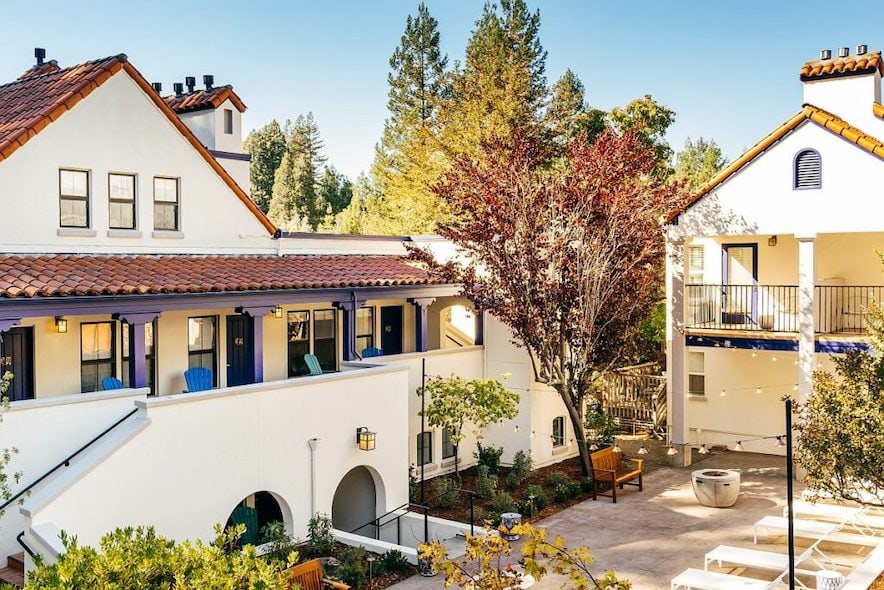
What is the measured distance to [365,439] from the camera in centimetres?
1827

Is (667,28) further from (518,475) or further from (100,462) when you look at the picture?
(100,462)

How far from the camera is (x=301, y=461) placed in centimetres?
1722

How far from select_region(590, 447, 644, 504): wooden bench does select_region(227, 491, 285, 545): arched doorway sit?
7.63 meters

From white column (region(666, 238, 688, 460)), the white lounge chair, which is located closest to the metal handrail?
the white lounge chair

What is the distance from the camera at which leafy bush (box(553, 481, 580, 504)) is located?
21094mm

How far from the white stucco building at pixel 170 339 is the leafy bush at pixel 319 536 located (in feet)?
1.19

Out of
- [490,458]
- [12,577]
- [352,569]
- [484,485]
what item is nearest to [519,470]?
[490,458]

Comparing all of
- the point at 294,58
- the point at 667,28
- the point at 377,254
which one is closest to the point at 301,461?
the point at 377,254

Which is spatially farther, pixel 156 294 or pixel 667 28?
pixel 667 28

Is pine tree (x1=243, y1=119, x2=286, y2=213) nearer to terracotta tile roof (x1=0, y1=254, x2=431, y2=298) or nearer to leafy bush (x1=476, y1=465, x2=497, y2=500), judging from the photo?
terracotta tile roof (x1=0, y1=254, x2=431, y2=298)

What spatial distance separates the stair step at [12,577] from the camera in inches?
508

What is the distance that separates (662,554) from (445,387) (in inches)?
253

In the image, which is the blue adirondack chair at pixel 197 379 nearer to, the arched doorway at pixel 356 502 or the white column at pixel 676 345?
the arched doorway at pixel 356 502

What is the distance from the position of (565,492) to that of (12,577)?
12289 millimetres
